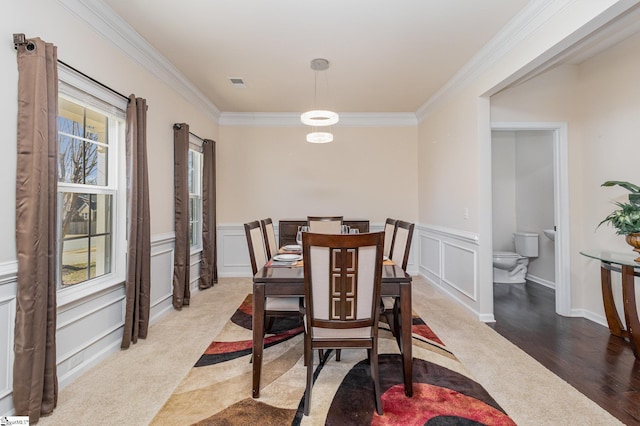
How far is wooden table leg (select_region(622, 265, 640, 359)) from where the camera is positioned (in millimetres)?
2324

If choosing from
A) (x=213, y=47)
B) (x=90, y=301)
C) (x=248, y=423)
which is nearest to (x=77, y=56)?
(x=213, y=47)

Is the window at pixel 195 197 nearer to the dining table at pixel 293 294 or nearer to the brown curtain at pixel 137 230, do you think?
the brown curtain at pixel 137 230

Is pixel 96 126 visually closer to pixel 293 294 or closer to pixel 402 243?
pixel 293 294

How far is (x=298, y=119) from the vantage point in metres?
5.05

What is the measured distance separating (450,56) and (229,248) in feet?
13.6

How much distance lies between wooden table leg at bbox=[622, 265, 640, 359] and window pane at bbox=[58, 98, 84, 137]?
14.6 ft

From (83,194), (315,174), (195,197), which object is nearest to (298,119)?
(315,174)

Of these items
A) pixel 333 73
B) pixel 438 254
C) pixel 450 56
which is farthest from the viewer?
pixel 438 254

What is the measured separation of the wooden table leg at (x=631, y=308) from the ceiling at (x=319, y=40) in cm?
230

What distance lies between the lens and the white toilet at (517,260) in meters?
4.53

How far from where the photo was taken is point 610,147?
297 cm

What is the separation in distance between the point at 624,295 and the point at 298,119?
4472 mm

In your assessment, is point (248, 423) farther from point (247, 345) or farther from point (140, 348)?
point (140, 348)

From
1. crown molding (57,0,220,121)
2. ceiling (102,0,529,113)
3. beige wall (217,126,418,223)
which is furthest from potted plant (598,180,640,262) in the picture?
crown molding (57,0,220,121)
